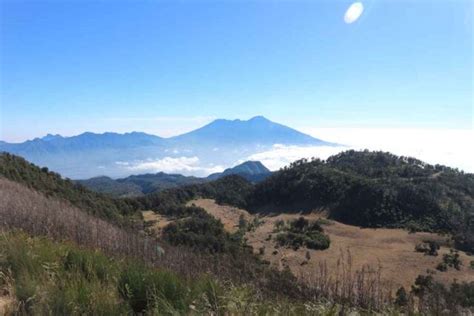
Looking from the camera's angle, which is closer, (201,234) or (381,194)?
(201,234)

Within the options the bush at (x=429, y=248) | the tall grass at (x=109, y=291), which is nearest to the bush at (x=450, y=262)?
the bush at (x=429, y=248)

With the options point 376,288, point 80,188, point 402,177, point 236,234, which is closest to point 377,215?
point 402,177

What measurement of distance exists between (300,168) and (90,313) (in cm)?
6258

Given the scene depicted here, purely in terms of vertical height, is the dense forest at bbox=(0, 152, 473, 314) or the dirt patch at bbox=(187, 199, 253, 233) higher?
the dense forest at bbox=(0, 152, 473, 314)

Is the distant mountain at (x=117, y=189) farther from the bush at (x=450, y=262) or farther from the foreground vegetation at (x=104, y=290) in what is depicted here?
the foreground vegetation at (x=104, y=290)

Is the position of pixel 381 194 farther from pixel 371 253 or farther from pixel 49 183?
pixel 49 183

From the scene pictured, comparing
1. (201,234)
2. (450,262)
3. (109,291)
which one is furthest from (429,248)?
(109,291)

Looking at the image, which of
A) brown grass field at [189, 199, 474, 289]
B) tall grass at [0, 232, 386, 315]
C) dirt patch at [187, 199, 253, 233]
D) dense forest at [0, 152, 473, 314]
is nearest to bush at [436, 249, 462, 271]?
brown grass field at [189, 199, 474, 289]

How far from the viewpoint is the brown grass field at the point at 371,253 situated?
26.6 m

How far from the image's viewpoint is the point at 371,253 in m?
32.2

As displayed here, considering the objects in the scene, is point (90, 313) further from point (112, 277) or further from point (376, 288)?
point (376, 288)

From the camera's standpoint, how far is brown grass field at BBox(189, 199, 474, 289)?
2661 centimetres

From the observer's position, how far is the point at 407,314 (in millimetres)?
3682

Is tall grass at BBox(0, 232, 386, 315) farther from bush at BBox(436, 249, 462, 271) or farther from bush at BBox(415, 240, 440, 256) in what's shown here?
bush at BBox(415, 240, 440, 256)
